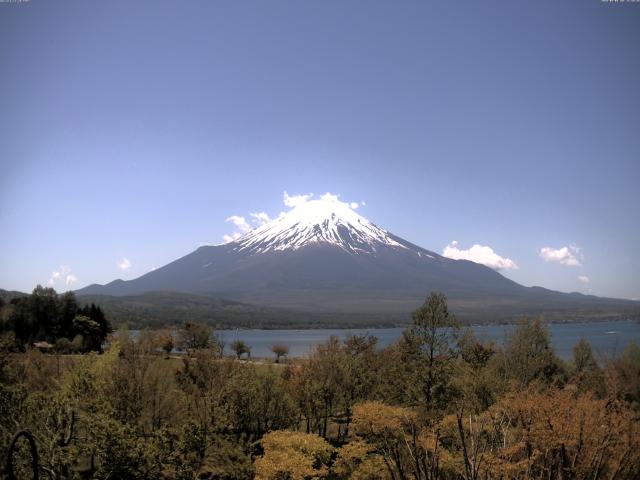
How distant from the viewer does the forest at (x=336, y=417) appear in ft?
53.1

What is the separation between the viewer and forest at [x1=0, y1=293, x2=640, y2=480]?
16188 millimetres

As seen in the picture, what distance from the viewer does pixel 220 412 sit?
2214 centimetres

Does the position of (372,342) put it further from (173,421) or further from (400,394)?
(173,421)

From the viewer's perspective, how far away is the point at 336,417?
3772cm

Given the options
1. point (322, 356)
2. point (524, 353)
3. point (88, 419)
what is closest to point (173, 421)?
point (88, 419)

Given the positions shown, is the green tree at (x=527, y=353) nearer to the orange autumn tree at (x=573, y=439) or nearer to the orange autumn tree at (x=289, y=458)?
the orange autumn tree at (x=573, y=439)

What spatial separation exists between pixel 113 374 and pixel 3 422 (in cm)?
787

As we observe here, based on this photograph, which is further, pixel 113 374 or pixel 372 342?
pixel 372 342

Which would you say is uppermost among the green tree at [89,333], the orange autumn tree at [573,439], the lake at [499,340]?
the orange autumn tree at [573,439]

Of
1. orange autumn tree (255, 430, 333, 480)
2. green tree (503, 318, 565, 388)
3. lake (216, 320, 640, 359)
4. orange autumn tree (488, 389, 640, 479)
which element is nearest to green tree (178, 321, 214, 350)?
lake (216, 320, 640, 359)

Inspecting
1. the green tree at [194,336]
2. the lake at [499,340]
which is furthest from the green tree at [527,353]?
the green tree at [194,336]

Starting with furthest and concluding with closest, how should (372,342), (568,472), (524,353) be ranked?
(372,342)
(524,353)
(568,472)

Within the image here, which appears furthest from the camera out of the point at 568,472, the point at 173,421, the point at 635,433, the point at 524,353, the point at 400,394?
the point at 524,353

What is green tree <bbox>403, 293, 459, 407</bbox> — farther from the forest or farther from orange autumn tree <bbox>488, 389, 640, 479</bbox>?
orange autumn tree <bbox>488, 389, 640, 479</bbox>
